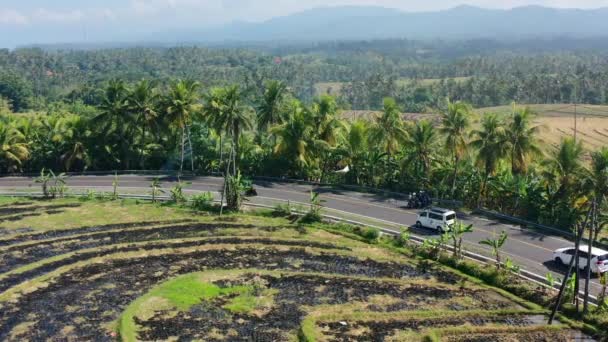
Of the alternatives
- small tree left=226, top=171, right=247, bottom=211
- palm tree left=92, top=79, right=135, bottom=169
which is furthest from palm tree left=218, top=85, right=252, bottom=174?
palm tree left=92, top=79, right=135, bottom=169

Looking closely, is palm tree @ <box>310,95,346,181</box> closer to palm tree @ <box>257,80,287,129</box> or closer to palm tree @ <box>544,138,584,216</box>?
palm tree @ <box>257,80,287,129</box>

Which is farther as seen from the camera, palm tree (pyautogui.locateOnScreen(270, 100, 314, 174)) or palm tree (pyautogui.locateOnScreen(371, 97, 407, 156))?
palm tree (pyautogui.locateOnScreen(270, 100, 314, 174))

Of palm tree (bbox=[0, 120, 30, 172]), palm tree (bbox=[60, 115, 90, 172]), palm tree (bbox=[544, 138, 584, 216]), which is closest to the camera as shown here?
palm tree (bbox=[544, 138, 584, 216])

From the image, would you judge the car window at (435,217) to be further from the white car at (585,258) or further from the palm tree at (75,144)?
the palm tree at (75,144)

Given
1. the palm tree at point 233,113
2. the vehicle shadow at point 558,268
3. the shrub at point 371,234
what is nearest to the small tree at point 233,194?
the palm tree at point 233,113

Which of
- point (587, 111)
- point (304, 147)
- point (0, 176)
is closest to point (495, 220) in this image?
point (304, 147)

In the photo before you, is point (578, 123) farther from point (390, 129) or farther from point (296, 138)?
point (296, 138)

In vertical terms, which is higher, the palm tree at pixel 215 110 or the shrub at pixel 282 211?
the palm tree at pixel 215 110
